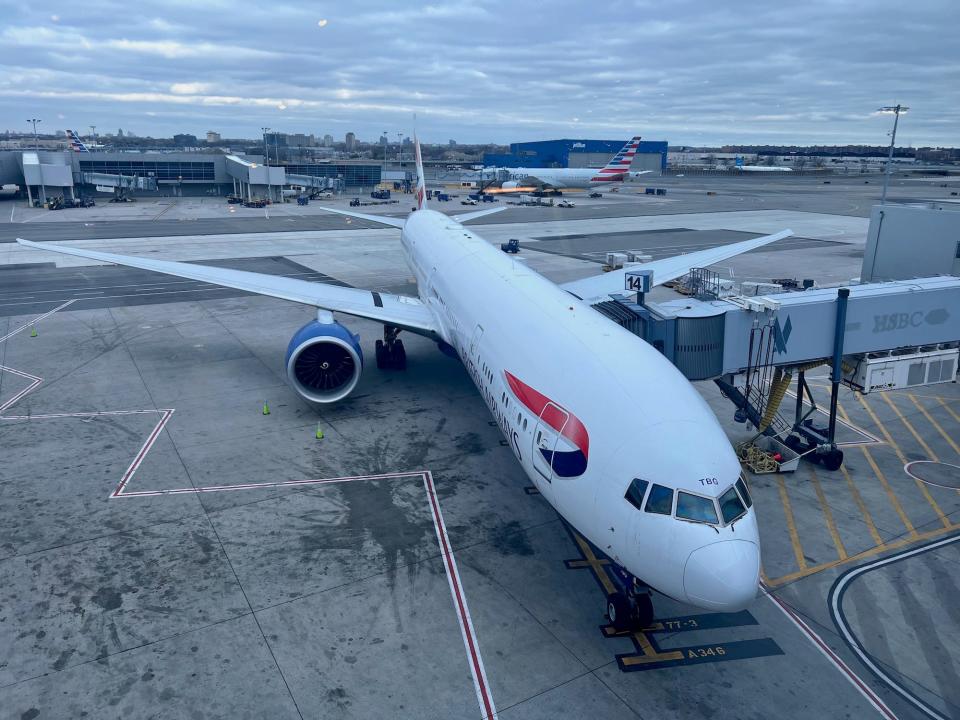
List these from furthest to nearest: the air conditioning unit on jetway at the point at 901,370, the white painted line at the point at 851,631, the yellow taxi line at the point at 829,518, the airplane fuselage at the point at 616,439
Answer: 1. the air conditioning unit on jetway at the point at 901,370
2. the yellow taxi line at the point at 829,518
3. the white painted line at the point at 851,631
4. the airplane fuselage at the point at 616,439

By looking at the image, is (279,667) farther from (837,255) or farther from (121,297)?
(837,255)

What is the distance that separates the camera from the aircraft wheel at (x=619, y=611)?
13.0 m

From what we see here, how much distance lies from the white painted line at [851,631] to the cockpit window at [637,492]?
18.8ft

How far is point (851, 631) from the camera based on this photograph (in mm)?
13289

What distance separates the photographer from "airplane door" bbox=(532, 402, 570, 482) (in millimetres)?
12945

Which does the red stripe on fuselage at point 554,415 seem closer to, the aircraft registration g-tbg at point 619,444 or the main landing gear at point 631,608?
the aircraft registration g-tbg at point 619,444

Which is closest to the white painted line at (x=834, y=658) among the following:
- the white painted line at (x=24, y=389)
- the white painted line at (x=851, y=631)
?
the white painted line at (x=851, y=631)

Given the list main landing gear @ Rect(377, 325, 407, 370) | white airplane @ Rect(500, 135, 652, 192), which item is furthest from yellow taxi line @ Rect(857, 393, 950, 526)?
white airplane @ Rect(500, 135, 652, 192)

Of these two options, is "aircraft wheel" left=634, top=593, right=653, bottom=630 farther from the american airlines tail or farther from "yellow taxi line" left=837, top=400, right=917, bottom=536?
the american airlines tail

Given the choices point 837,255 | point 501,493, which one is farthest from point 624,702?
point 837,255

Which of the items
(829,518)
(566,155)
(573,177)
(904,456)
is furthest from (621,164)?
(829,518)

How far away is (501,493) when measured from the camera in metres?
18.6

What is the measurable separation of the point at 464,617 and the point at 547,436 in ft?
13.3

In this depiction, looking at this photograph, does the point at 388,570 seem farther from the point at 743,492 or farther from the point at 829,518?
the point at 829,518
